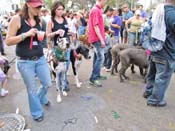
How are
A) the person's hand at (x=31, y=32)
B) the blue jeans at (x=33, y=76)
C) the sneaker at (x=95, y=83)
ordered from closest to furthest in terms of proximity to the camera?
the person's hand at (x=31, y=32)
the blue jeans at (x=33, y=76)
the sneaker at (x=95, y=83)

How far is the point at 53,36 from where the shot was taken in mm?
4734

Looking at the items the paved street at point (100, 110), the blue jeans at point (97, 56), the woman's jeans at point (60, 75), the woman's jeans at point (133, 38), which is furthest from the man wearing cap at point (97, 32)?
the woman's jeans at point (133, 38)

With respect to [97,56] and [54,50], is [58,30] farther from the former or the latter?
[97,56]

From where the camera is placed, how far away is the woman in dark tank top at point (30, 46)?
3432 mm

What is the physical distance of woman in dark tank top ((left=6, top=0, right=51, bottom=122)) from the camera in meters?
3.43

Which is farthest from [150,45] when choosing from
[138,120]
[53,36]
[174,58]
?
[53,36]

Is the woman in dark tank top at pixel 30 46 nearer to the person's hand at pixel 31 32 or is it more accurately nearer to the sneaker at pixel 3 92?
the person's hand at pixel 31 32

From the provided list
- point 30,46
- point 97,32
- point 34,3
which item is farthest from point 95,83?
point 34,3

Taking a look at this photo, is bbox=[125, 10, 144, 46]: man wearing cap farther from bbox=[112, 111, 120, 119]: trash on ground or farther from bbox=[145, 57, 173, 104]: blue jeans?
bbox=[112, 111, 120, 119]: trash on ground

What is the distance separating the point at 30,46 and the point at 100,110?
1.82 meters

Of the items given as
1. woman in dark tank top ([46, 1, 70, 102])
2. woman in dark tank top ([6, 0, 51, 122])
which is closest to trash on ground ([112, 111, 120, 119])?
woman in dark tank top ([46, 1, 70, 102])

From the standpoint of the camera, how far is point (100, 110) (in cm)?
453

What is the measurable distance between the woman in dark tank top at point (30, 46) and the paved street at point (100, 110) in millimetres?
486

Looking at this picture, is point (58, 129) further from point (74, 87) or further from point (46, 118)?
point (74, 87)
